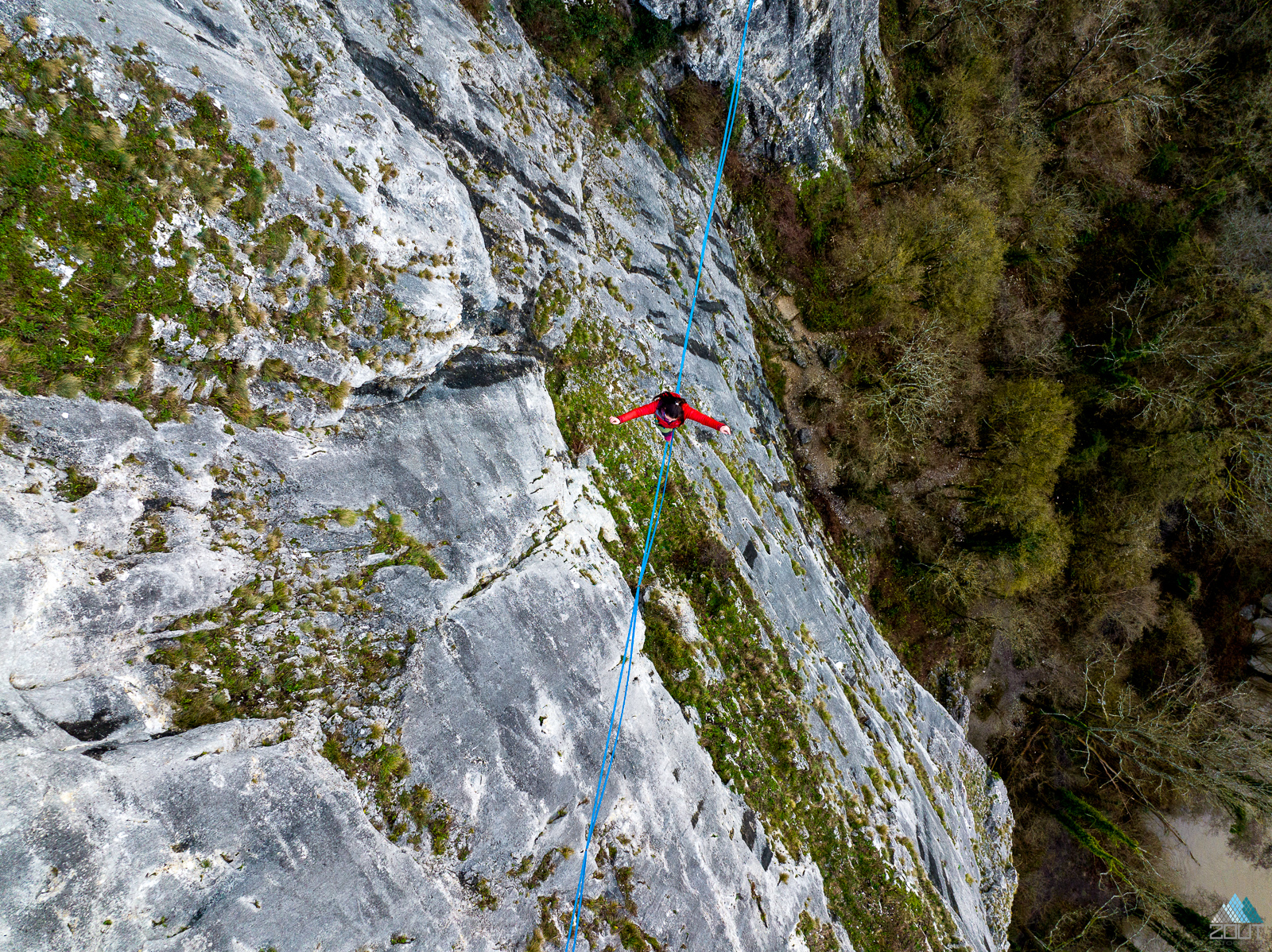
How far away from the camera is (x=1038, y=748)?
852 inches

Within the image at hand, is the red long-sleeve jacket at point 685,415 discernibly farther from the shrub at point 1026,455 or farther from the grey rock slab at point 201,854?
the shrub at point 1026,455

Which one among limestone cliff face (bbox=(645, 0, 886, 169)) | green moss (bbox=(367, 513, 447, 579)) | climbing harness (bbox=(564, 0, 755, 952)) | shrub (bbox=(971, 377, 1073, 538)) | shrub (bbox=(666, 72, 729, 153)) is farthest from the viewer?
shrub (bbox=(971, 377, 1073, 538))

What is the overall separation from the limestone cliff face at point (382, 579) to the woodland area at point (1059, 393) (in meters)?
9.03

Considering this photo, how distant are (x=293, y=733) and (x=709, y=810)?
7.34 meters

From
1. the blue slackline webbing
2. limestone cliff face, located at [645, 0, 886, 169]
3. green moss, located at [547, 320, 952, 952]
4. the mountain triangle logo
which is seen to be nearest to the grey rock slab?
green moss, located at [547, 320, 952, 952]

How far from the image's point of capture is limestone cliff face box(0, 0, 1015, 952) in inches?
230

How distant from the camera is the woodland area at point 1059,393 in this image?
19047 millimetres

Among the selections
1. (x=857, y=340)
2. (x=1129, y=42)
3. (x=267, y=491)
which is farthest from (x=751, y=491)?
(x=1129, y=42)

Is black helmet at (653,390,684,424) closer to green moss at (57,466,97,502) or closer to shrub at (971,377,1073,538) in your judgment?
green moss at (57,466,97,502)

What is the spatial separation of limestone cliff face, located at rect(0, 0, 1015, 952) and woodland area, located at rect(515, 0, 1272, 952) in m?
9.03

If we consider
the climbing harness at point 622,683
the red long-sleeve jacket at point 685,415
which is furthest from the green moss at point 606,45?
the red long-sleeve jacket at point 685,415

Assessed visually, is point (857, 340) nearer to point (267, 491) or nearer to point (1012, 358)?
point (1012, 358)

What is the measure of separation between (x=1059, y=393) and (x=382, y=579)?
2314 cm

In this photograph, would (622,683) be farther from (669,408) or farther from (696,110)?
(696,110)
